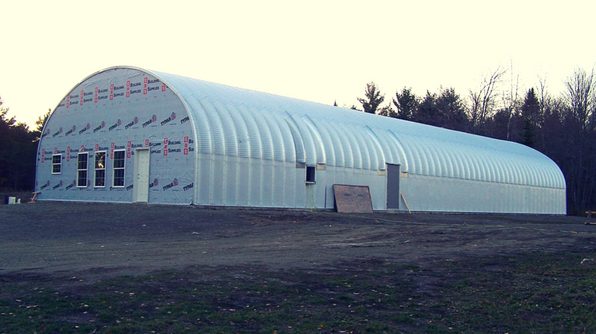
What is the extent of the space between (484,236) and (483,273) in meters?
8.22

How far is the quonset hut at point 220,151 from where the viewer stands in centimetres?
3048

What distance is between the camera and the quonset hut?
3048cm

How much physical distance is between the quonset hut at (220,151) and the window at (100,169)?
0.05 m

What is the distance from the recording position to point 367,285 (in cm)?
1242

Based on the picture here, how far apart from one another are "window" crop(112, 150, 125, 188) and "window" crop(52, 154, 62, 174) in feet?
16.9

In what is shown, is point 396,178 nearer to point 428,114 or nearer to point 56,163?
point 56,163

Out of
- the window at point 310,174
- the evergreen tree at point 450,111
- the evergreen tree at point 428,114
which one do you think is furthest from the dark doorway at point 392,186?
the evergreen tree at point 428,114

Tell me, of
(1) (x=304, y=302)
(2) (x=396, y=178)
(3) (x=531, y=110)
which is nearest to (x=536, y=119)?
(3) (x=531, y=110)

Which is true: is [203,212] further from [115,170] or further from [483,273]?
[483,273]

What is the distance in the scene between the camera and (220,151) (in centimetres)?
3012

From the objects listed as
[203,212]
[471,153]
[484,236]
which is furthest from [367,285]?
[471,153]

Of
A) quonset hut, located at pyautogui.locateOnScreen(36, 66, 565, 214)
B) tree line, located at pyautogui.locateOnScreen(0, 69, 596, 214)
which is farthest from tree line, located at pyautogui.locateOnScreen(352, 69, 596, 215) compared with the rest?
quonset hut, located at pyautogui.locateOnScreen(36, 66, 565, 214)

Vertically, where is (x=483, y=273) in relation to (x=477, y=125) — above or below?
below

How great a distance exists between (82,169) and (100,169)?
1.71 metres
